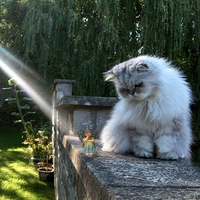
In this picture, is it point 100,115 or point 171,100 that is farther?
point 100,115

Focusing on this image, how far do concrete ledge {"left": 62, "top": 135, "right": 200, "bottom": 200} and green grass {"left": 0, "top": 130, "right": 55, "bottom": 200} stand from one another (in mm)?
2901

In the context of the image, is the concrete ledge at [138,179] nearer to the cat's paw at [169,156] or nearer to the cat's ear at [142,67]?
the cat's paw at [169,156]

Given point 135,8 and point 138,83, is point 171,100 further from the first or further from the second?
point 135,8

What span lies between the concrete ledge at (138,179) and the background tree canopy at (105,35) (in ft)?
9.50

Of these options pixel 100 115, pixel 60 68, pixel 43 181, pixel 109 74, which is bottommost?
pixel 43 181

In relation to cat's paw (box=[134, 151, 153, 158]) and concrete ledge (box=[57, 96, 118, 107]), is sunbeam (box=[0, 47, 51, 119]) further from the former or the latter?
cat's paw (box=[134, 151, 153, 158])

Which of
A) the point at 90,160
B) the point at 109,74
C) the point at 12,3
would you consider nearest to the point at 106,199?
the point at 90,160

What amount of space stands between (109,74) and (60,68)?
9.75ft

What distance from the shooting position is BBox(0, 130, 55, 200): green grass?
3920 mm

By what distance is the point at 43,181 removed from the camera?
181 inches

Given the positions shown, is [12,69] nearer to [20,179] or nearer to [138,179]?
[20,179]

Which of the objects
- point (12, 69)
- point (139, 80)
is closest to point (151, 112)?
point (139, 80)

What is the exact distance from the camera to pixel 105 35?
418 cm

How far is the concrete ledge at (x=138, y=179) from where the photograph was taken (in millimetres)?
809
